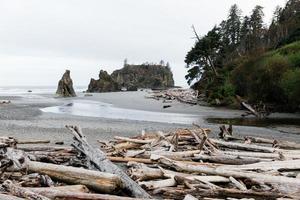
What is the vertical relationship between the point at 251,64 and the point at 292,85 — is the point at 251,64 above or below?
above

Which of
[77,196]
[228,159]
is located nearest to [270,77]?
[228,159]

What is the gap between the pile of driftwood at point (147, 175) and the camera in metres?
8.93

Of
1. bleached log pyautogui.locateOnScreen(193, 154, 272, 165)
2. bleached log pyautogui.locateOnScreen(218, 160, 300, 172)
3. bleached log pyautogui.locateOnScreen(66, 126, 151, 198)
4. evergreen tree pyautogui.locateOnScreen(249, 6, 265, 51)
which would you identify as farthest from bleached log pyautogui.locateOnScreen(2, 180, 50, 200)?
evergreen tree pyautogui.locateOnScreen(249, 6, 265, 51)

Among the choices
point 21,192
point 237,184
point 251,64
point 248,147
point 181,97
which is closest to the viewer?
point 21,192

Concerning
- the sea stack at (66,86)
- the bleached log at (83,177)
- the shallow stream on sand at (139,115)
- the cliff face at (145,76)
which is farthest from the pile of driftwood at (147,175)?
the cliff face at (145,76)

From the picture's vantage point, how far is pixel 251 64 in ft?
165

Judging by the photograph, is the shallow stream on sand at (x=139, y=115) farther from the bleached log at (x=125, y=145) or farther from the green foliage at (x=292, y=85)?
the bleached log at (x=125, y=145)

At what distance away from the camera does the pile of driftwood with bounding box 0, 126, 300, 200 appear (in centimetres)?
893

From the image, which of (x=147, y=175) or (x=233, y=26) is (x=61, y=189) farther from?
(x=233, y=26)

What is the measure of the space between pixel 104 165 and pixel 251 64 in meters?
42.4

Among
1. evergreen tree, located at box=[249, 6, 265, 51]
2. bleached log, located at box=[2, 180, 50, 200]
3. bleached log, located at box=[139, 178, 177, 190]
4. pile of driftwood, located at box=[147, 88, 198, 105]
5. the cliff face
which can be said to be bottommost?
bleached log, located at box=[139, 178, 177, 190]

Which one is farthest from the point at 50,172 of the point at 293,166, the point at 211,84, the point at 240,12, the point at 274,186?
the point at 240,12

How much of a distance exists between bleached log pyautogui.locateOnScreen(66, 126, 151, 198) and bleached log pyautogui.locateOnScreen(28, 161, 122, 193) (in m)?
0.26

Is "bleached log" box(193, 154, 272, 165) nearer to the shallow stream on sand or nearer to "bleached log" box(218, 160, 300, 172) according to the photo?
"bleached log" box(218, 160, 300, 172)
